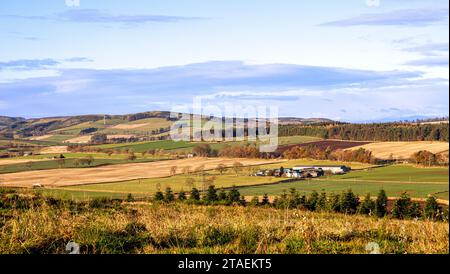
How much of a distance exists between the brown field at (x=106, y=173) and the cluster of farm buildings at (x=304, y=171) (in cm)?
377

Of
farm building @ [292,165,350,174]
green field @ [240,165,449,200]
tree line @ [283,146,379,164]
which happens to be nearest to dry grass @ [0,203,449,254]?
green field @ [240,165,449,200]

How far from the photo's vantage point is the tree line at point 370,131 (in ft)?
211

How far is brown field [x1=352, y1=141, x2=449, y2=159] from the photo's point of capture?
58325 millimetres

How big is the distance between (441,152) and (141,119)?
40784 millimetres

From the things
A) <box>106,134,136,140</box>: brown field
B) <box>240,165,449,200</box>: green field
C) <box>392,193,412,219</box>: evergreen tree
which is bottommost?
<box>240,165,449,200</box>: green field

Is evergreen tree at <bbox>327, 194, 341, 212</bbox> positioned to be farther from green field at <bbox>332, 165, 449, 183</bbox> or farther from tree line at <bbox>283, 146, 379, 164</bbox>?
tree line at <bbox>283, 146, 379, 164</bbox>

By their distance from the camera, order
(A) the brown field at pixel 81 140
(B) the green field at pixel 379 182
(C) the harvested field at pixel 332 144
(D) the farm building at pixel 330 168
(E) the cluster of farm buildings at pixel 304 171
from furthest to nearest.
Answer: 1. (C) the harvested field at pixel 332 144
2. (D) the farm building at pixel 330 168
3. (E) the cluster of farm buildings at pixel 304 171
4. (A) the brown field at pixel 81 140
5. (B) the green field at pixel 379 182

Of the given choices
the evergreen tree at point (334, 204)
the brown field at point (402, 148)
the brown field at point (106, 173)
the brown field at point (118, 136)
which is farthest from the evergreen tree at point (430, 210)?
the brown field at point (118, 136)

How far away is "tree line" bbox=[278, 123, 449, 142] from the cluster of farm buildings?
913cm

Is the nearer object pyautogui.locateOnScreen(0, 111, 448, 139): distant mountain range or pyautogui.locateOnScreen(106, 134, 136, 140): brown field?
pyautogui.locateOnScreen(0, 111, 448, 139): distant mountain range

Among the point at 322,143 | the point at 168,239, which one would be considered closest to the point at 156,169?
A: the point at 322,143

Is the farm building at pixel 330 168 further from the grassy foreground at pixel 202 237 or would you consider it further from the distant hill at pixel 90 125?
the grassy foreground at pixel 202 237

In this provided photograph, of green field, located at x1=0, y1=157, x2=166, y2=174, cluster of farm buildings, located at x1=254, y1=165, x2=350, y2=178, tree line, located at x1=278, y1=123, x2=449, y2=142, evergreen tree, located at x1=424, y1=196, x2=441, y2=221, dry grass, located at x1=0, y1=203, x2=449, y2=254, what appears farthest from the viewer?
tree line, located at x1=278, y1=123, x2=449, y2=142
